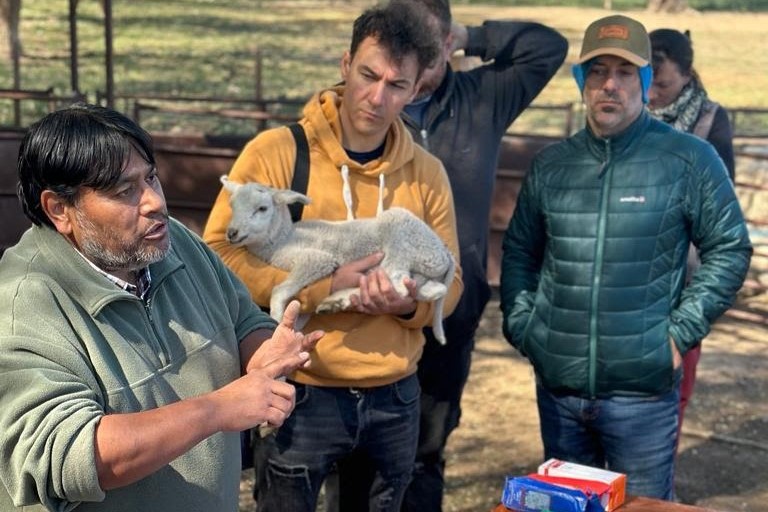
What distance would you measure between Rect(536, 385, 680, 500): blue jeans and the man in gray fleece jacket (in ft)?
4.78

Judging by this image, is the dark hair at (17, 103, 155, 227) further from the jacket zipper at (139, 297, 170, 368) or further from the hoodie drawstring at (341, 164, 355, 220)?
the hoodie drawstring at (341, 164, 355, 220)

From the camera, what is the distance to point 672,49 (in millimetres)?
4922

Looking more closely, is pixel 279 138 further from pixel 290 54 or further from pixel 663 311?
pixel 290 54

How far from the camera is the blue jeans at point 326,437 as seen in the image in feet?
11.1

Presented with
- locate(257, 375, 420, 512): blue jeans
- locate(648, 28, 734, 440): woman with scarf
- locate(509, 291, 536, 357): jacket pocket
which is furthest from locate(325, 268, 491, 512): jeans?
locate(648, 28, 734, 440): woman with scarf

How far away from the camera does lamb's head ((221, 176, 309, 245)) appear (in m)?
Result: 3.22

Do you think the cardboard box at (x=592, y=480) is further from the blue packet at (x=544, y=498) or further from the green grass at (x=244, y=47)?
Answer: the green grass at (x=244, y=47)

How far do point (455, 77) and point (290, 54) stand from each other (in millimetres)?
17386

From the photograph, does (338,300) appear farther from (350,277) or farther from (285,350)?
(285,350)

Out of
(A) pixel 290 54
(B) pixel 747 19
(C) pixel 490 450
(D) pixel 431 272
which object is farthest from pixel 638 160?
(B) pixel 747 19

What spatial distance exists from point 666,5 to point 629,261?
23575 millimetres

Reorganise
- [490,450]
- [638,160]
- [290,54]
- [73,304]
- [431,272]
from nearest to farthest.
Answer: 1. [73,304]
2. [431,272]
3. [638,160]
4. [490,450]
5. [290,54]

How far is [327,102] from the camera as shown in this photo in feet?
11.5

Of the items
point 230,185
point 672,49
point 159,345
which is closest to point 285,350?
point 159,345
